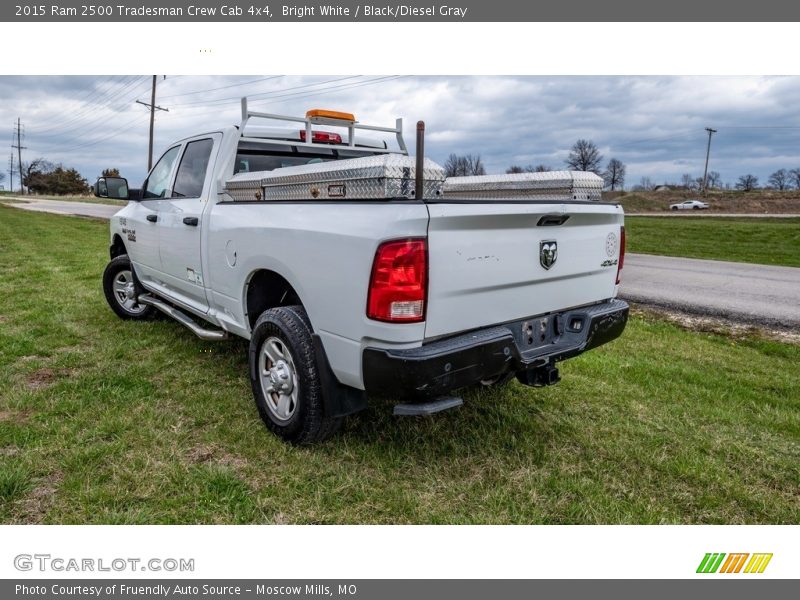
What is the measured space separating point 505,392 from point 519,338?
1234 millimetres

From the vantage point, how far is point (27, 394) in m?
3.98

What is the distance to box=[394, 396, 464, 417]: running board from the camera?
268cm

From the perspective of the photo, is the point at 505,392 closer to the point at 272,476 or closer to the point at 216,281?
the point at 272,476

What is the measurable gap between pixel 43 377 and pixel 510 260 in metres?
3.83

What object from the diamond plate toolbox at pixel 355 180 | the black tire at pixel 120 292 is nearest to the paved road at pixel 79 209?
the black tire at pixel 120 292

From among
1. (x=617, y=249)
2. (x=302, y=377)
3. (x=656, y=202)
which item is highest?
(x=656, y=202)

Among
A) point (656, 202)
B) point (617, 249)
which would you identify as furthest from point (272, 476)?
point (656, 202)

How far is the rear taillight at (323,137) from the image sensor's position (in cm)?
471

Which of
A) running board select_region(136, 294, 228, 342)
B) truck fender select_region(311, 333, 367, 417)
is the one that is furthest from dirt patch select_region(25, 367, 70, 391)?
truck fender select_region(311, 333, 367, 417)

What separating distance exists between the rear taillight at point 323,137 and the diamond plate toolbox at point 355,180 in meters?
1.26

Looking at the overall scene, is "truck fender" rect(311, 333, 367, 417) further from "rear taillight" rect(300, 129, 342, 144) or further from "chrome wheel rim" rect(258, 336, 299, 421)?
"rear taillight" rect(300, 129, 342, 144)

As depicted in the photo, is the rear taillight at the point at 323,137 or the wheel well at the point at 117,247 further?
the wheel well at the point at 117,247

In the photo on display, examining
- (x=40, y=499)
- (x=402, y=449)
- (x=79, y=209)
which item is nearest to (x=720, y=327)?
(x=402, y=449)

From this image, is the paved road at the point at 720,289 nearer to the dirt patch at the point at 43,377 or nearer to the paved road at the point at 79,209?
the dirt patch at the point at 43,377
